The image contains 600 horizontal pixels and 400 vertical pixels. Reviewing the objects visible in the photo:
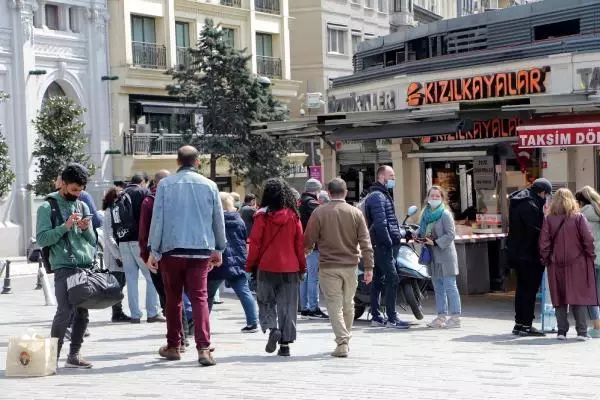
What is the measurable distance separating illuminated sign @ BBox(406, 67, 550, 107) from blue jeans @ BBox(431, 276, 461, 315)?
351 inches

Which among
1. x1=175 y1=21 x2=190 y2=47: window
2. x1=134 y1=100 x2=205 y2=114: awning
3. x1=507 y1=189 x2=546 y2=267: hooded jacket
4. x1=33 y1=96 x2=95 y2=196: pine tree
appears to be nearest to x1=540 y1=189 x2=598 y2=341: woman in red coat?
x1=507 y1=189 x2=546 y2=267: hooded jacket

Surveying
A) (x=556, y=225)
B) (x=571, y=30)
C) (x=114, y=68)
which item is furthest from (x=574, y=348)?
(x=114, y=68)

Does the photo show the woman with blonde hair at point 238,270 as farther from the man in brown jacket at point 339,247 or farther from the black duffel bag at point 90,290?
the black duffel bag at point 90,290

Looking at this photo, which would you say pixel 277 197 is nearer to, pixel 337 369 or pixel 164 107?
pixel 337 369

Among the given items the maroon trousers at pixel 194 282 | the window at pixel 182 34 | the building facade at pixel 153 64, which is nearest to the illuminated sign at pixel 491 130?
the maroon trousers at pixel 194 282

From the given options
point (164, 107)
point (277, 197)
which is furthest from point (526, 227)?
point (164, 107)

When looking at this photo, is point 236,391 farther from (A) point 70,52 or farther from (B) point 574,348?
(A) point 70,52

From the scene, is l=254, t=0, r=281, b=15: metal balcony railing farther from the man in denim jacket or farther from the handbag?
the man in denim jacket

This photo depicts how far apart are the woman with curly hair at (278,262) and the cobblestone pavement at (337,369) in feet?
0.96

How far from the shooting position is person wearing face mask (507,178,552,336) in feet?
46.3

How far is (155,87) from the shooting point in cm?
4944

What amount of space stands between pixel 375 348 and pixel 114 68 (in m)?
36.7

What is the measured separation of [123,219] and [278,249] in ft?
13.0

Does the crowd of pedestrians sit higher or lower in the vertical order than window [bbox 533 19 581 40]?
lower
